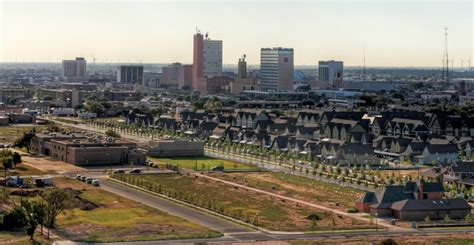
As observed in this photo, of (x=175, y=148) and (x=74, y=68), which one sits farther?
(x=74, y=68)

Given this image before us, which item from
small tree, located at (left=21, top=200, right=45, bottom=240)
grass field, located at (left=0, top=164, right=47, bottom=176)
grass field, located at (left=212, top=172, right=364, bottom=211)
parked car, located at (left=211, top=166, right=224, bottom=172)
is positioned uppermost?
small tree, located at (left=21, top=200, right=45, bottom=240)

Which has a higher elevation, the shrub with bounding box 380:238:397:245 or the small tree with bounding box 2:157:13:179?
the small tree with bounding box 2:157:13:179

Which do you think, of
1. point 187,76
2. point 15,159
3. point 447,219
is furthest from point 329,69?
point 447,219

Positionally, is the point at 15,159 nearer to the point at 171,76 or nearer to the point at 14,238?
the point at 14,238

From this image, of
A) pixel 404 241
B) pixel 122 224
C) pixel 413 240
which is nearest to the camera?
pixel 404 241

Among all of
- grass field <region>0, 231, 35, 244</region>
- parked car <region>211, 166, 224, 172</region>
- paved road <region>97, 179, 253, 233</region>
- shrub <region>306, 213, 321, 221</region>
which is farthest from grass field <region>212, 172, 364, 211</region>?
grass field <region>0, 231, 35, 244</region>

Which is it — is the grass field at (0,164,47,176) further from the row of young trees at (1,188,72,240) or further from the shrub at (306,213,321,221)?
the shrub at (306,213,321,221)

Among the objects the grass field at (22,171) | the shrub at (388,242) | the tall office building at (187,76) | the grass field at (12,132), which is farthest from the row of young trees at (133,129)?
the tall office building at (187,76)
